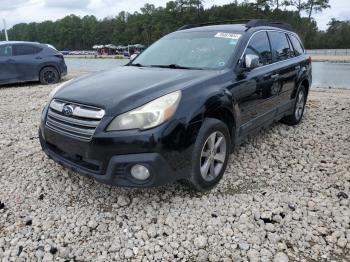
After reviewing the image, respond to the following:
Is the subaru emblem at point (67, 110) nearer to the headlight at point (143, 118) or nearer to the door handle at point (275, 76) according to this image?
the headlight at point (143, 118)

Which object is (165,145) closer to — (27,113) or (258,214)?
(258,214)

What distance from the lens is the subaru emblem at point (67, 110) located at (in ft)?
10.5

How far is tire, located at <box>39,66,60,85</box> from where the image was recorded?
11520mm

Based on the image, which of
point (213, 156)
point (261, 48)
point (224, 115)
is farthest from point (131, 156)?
point (261, 48)

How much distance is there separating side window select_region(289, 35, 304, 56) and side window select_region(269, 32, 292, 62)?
30cm

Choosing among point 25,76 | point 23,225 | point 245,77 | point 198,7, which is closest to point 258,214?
point 245,77

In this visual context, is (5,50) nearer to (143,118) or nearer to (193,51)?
(193,51)

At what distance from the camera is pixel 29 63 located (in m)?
11.2

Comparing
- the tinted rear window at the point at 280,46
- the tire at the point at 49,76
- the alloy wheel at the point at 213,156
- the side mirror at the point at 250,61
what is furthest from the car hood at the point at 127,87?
the tire at the point at 49,76

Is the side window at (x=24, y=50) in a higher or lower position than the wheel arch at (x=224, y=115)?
higher

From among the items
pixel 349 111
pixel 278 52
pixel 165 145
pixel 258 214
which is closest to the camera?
pixel 165 145

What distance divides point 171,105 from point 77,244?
4.60 feet

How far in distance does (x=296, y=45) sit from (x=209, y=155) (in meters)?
3.38

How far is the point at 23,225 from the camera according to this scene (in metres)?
Answer: 3.12
